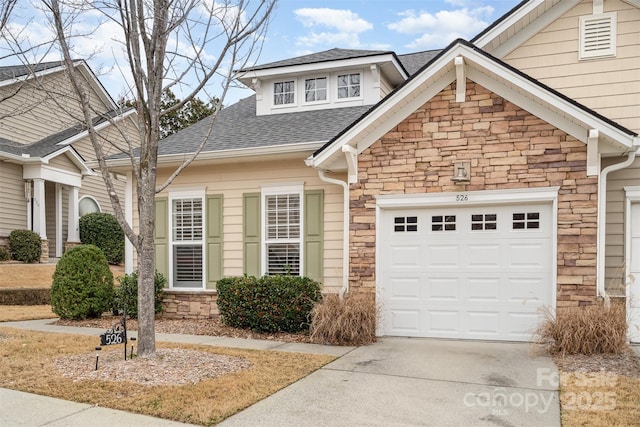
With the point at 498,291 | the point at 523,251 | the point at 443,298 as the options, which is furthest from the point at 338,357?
the point at 523,251

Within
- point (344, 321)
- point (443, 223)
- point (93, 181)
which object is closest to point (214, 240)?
point (344, 321)

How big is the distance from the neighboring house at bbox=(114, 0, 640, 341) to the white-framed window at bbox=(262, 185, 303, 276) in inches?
1.1

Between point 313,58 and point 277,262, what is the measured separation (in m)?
5.43

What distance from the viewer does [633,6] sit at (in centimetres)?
852

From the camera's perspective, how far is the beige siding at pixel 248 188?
31.1 ft

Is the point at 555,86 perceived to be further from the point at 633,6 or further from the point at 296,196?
the point at 296,196

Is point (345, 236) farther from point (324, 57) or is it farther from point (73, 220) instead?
point (73, 220)

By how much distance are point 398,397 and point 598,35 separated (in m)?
7.16

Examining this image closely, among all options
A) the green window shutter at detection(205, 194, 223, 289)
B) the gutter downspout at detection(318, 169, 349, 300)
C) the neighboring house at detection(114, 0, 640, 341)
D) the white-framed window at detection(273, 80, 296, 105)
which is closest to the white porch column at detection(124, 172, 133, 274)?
the green window shutter at detection(205, 194, 223, 289)

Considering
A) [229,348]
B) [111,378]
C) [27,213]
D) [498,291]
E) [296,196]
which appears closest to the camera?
[111,378]

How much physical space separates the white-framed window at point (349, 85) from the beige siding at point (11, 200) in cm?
1224

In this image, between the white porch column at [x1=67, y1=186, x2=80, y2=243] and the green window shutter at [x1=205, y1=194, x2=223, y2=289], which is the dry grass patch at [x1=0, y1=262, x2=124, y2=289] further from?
the green window shutter at [x1=205, y1=194, x2=223, y2=289]

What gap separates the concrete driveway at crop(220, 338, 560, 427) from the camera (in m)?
4.61

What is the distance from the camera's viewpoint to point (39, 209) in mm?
17891
